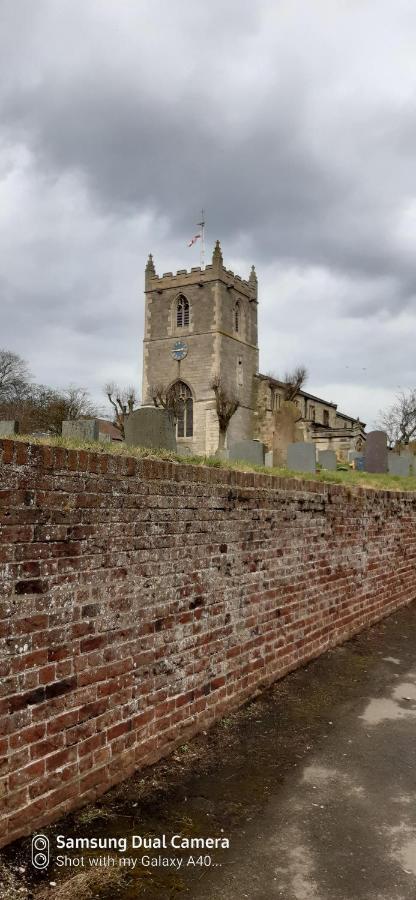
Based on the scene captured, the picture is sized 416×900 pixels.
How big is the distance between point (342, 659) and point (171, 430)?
10.6 ft

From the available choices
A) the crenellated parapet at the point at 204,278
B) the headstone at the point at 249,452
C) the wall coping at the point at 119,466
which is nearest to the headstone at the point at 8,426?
the wall coping at the point at 119,466

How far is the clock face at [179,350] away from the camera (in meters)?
46.5

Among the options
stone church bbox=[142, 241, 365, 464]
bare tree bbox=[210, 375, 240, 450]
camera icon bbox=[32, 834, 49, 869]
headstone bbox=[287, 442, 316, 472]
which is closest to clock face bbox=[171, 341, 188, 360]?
stone church bbox=[142, 241, 365, 464]

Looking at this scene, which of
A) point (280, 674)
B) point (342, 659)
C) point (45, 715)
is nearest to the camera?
point (45, 715)

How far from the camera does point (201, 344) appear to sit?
46.3m

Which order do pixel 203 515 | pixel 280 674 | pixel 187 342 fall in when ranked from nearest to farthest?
pixel 203 515
pixel 280 674
pixel 187 342

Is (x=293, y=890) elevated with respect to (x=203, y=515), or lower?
lower

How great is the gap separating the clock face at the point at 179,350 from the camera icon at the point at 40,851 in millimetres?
44489

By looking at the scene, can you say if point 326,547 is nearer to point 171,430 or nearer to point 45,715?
point 171,430

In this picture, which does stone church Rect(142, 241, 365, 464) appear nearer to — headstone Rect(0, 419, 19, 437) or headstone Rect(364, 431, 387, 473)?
headstone Rect(364, 431, 387, 473)

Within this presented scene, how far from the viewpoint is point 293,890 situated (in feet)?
9.16

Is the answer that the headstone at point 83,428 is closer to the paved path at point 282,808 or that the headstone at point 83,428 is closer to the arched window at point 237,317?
the paved path at point 282,808

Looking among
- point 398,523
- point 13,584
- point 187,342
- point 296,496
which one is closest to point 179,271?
point 187,342

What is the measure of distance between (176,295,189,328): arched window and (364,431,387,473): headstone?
33.7m
